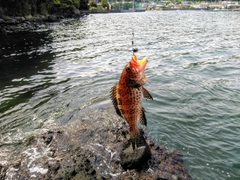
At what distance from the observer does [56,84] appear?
45.9 ft

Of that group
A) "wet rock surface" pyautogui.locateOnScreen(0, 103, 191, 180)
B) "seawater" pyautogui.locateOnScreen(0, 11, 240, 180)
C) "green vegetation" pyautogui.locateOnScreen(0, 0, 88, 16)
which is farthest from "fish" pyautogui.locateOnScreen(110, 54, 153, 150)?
"green vegetation" pyautogui.locateOnScreen(0, 0, 88, 16)

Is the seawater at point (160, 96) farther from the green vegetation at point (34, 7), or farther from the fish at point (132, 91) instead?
the green vegetation at point (34, 7)

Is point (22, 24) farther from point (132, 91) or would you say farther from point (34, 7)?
point (132, 91)

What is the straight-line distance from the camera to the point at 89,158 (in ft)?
20.7

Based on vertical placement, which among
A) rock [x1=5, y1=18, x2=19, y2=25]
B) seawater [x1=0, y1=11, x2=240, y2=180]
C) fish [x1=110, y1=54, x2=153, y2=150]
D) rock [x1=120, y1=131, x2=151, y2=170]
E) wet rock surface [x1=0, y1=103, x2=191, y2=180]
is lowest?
seawater [x1=0, y1=11, x2=240, y2=180]

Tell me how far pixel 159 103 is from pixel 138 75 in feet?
25.4

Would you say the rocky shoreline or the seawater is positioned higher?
the rocky shoreline

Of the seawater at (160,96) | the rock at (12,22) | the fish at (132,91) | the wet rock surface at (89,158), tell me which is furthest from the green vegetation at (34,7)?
the fish at (132,91)

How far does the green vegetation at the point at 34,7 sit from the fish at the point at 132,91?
168ft

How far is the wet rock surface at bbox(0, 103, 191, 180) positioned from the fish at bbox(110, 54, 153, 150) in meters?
2.07

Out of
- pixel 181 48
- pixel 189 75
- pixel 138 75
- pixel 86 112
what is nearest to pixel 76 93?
pixel 86 112

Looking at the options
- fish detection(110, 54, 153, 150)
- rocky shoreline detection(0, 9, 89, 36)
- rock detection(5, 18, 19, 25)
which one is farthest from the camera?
rock detection(5, 18, 19, 25)

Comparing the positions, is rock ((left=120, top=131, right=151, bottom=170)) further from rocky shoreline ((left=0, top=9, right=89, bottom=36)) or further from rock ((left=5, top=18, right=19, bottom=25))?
rock ((left=5, top=18, right=19, bottom=25))

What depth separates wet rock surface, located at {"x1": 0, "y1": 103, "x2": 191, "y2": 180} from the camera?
577cm
